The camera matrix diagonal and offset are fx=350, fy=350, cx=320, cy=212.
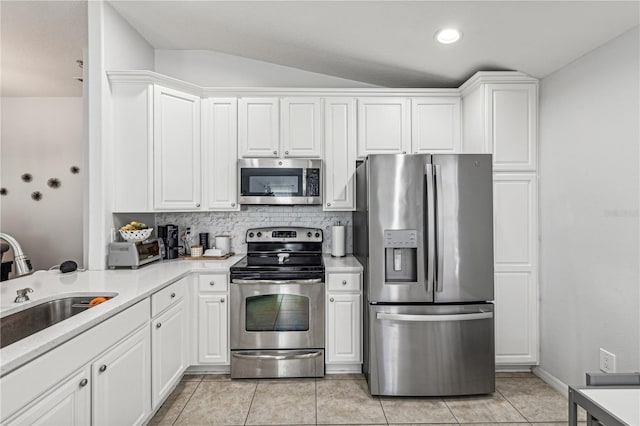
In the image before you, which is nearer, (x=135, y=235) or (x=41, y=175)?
(x=135, y=235)

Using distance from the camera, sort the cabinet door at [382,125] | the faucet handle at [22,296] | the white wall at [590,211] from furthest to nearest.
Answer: the cabinet door at [382,125], the white wall at [590,211], the faucet handle at [22,296]

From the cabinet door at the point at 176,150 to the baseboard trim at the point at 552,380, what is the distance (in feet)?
10.3

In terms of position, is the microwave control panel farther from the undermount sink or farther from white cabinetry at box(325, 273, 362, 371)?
the undermount sink

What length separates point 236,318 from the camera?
276 centimetres

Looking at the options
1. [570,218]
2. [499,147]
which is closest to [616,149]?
[570,218]

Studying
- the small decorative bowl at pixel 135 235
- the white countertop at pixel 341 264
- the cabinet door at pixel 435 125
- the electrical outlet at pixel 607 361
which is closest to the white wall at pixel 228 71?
the cabinet door at pixel 435 125

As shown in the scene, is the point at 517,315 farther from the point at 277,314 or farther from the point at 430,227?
the point at 277,314

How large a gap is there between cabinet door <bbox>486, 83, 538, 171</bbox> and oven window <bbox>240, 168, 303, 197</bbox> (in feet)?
5.35

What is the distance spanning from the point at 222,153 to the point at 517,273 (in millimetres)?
2676

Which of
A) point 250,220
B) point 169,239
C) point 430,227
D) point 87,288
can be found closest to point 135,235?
point 169,239

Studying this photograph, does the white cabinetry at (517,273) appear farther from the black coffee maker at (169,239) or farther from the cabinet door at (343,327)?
the black coffee maker at (169,239)

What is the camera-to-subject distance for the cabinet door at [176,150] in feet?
9.27

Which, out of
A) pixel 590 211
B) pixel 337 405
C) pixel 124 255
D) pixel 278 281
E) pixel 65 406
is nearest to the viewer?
pixel 65 406

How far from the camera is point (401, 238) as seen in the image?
97.7 inches
